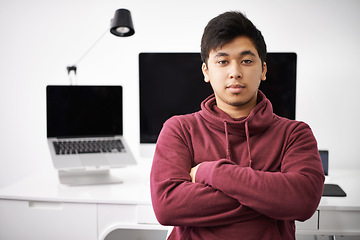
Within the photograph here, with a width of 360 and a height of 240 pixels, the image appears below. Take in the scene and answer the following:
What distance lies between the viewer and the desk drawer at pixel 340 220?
119cm

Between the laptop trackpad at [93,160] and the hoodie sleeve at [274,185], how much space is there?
683mm

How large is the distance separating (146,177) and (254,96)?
800 mm

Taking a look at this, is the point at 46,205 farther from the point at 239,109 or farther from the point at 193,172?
the point at 239,109

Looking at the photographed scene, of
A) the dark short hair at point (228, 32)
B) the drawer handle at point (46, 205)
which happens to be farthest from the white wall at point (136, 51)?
the dark short hair at point (228, 32)

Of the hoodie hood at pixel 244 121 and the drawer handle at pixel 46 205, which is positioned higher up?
the hoodie hood at pixel 244 121

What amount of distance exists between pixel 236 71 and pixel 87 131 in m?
0.97

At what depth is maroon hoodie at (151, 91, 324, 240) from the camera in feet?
2.77

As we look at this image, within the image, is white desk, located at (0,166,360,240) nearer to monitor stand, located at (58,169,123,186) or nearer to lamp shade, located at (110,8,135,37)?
monitor stand, located at (58,169,123,186)

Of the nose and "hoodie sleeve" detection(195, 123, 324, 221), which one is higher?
the nose

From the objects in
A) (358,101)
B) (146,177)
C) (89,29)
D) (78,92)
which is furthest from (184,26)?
(358,101)

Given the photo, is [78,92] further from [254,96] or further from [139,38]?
[254,96]

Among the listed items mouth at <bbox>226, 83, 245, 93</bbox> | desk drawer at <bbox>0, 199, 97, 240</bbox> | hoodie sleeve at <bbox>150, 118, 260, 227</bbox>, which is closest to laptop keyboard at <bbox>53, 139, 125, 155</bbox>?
desk drawer at <bbox>0, 199, 97, 240</bbox>

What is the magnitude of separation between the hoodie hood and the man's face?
0.05 m

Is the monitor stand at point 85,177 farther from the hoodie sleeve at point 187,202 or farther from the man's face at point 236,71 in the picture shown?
the man's face at point 236,71
